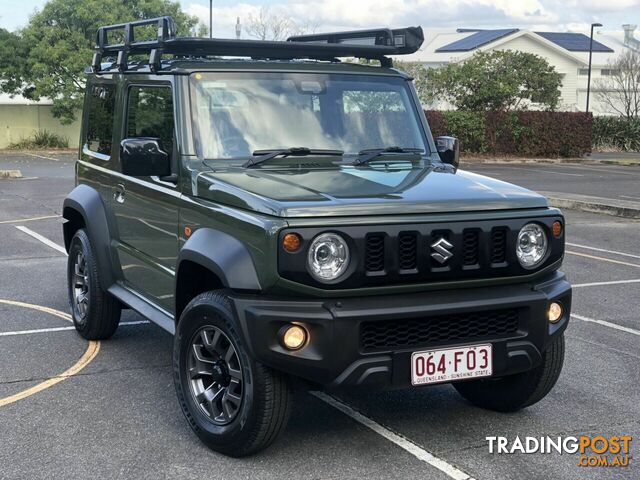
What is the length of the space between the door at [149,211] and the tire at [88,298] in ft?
1.29

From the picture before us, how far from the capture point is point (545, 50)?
2438 inches

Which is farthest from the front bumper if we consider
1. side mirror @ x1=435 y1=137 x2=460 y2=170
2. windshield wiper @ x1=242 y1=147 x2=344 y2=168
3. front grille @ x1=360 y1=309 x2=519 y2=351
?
side mirror @ x1=435 y1=137 x2=460 y2=170

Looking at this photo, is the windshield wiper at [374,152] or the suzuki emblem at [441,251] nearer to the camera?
the suzuki emblem at [441,251]

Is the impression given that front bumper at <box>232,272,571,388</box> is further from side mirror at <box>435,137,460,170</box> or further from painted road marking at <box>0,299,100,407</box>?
painted road marking at <box>0,299,100,407</box>

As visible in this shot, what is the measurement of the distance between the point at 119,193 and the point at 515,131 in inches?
1190

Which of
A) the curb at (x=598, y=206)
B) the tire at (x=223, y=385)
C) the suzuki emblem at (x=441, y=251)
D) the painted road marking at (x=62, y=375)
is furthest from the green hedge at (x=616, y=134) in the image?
the tire at (x=223, y=385)

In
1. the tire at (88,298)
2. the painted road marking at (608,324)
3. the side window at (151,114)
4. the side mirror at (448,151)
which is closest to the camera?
the side window at (151,114)

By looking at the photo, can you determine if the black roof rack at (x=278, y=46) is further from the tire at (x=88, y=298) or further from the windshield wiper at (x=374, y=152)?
the tire at (x=88, y=298)

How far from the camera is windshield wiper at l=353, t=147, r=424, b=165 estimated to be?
512cm

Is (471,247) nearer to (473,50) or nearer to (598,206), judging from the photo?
(598,206)

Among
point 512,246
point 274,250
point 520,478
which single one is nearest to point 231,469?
point 274,250

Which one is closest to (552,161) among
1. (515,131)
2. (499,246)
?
(515,131)

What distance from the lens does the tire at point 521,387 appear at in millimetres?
4664

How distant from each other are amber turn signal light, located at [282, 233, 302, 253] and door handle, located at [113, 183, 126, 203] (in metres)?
2.20
